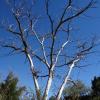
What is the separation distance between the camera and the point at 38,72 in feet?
51.4

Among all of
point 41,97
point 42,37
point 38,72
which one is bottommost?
point 41,97

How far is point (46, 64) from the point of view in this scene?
1602cm

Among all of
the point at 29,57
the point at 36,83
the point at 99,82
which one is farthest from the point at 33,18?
the point at 99,82

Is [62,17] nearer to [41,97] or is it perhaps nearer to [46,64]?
[46,64]

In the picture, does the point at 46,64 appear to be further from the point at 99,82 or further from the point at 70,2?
the point at 99,82

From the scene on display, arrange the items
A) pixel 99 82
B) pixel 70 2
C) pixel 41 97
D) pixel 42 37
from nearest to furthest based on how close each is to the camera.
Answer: pixel 41 97 → pixel 70 2 → pixel 42 37 → pixel 99 82

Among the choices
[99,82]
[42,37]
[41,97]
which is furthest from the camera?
[99,82]

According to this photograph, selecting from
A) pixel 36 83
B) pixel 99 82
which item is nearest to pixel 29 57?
pixel 36 83

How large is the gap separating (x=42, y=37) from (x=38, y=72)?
2.35 meters

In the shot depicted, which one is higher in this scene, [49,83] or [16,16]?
[16,16]

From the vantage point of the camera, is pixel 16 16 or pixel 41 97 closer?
pixel 41 97

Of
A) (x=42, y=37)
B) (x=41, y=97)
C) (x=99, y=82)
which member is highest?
(x=99, y=82)

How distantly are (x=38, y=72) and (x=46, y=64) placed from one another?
63cm

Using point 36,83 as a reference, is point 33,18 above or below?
above
